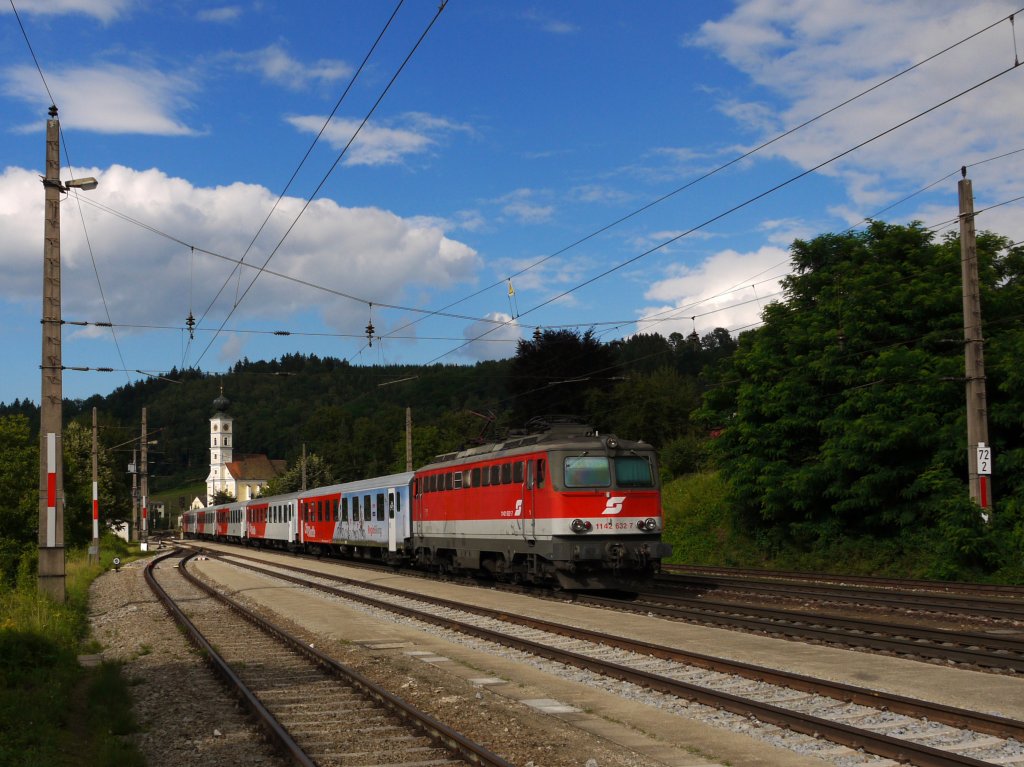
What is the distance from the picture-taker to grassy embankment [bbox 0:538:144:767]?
8438 millimetres

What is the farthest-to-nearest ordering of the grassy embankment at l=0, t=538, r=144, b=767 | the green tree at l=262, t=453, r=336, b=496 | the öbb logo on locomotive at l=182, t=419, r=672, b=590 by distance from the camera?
the green tree at l=262, t=453, r=336, b=496
the öbb logo on locomotive at l=182, t=419, r=672, b=590
the grassy embankment at l=0, t=538, r=144, b=767

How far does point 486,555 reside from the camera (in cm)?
2525

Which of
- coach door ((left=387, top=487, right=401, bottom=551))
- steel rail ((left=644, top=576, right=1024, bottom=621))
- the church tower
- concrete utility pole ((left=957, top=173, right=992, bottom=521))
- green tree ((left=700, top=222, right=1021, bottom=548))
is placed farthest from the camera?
the church tower

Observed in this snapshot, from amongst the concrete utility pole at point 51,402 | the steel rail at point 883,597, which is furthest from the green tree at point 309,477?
the concrete utility pole at point 51,402

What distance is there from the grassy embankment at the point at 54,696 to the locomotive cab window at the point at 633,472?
10.6 metres

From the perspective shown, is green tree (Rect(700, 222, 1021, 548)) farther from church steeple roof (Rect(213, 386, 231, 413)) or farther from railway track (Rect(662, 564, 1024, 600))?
church steeple roof (Rect(213, 386, 231, 413))

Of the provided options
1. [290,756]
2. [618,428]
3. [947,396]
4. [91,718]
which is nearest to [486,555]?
[947,396]

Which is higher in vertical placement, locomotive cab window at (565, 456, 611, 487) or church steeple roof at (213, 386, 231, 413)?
church steeple roof at (213, 386, 231, 413)

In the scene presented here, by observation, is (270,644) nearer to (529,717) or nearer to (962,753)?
(529,717)

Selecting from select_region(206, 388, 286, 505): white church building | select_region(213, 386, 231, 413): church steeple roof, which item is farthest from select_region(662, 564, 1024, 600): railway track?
select_region(213, 386, 231, 413): church steeple roof

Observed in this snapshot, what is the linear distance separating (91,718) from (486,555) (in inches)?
615

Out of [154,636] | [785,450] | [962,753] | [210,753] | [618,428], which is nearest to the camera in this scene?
[962,753]

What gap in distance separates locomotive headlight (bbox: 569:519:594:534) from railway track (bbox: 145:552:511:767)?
6411 mm

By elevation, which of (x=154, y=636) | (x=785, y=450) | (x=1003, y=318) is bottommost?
(x=154, y=636)
